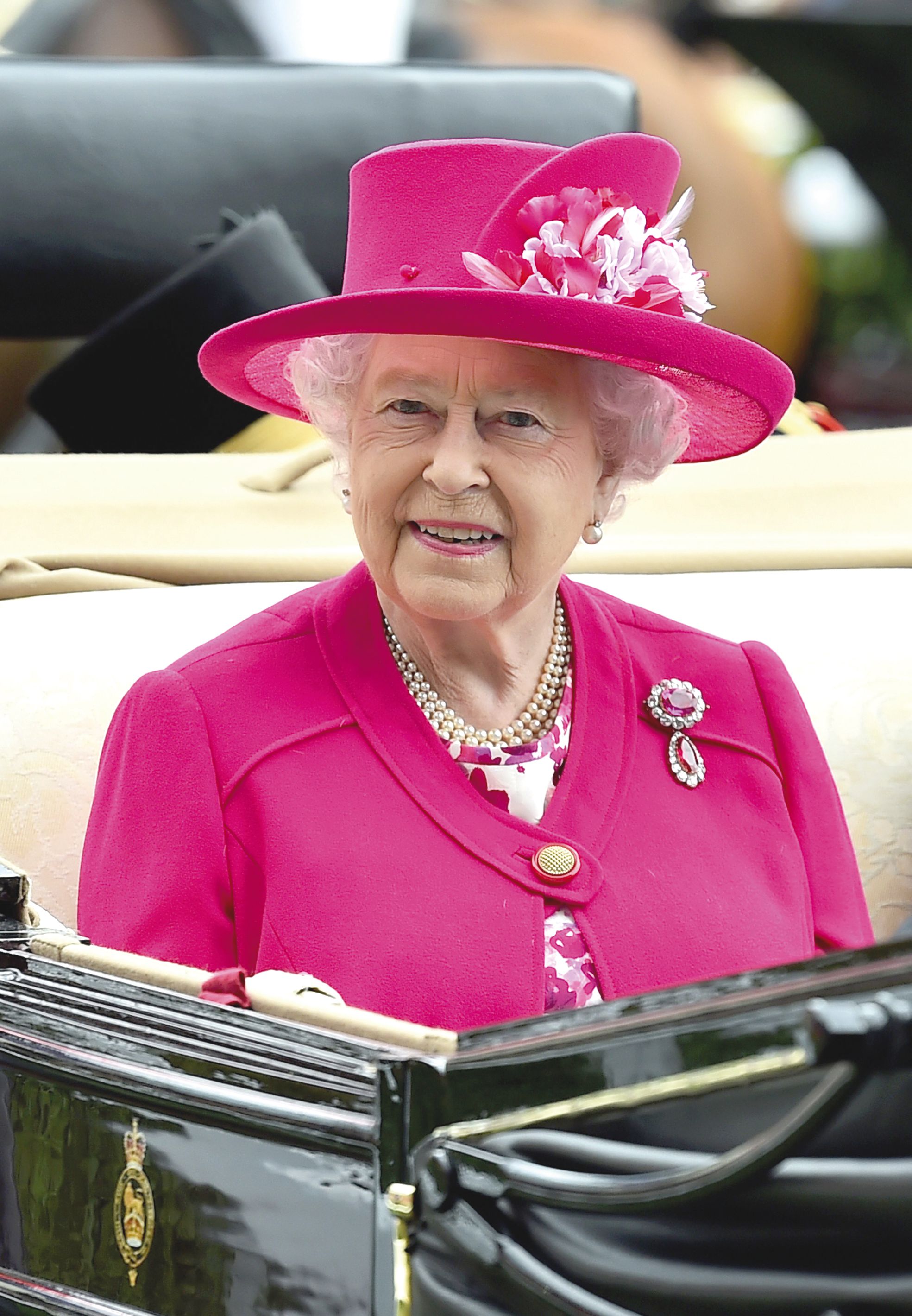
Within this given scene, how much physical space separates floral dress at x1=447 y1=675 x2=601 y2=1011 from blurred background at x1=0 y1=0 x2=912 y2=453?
16.6 inches

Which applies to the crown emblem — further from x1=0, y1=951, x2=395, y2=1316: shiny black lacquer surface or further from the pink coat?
the pink coat

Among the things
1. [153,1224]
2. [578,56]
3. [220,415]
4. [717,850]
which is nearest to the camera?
[153,1224]

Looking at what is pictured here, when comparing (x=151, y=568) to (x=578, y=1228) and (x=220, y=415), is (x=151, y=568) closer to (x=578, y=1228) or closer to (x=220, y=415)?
(x=220, y=415)

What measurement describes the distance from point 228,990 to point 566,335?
58 centimetres

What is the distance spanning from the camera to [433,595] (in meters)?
1.48

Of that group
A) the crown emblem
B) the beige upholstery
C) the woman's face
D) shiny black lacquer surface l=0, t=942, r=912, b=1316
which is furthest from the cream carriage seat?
the crown emblem

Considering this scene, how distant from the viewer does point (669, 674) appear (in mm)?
1716

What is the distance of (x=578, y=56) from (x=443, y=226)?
2874 millimetres

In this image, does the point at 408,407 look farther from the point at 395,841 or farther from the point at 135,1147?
the point at 135,1147

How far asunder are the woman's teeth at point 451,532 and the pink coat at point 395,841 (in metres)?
0.15

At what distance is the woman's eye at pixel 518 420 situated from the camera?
4.88ft

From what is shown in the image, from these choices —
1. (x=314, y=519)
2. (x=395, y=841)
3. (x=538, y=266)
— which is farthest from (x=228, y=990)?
(x=314, y=519)

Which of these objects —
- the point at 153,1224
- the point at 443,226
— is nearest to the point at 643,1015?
the point at 153,1224

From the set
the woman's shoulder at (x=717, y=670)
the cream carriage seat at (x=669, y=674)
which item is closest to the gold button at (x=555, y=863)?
the woman's shoulder at (x=717, y=670)
